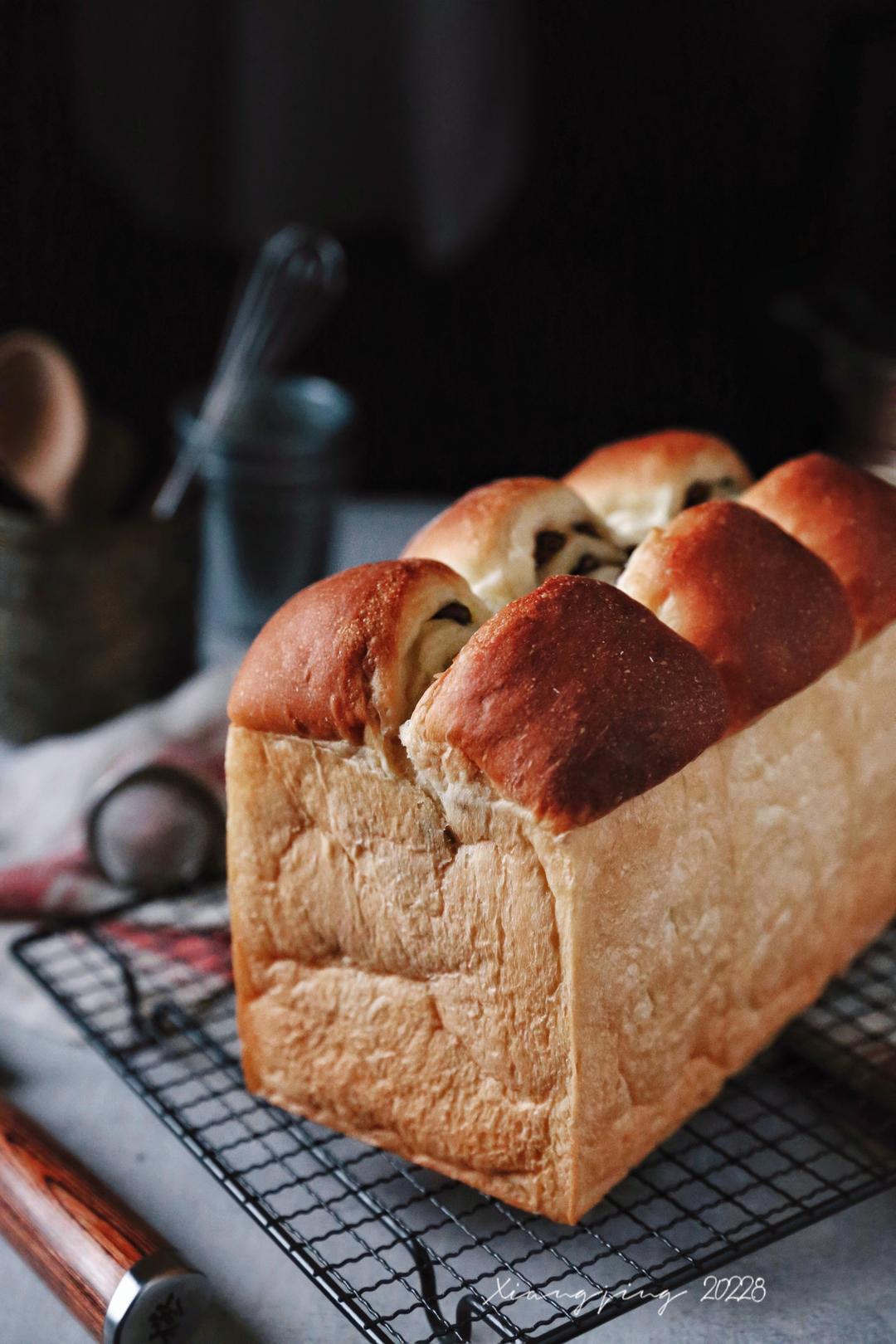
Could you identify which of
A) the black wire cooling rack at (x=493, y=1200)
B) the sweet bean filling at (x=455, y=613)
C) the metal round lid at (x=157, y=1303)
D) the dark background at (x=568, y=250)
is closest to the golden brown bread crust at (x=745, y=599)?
the sweet bean filling at (x=455, y=613)

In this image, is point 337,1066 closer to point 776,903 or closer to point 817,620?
point 776,903

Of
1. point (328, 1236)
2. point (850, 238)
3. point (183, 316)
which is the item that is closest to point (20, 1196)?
point (328, 1236)

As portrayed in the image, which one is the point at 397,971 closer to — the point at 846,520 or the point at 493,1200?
the point at 493,1200

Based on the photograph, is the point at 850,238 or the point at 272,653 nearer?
the point at 272,653

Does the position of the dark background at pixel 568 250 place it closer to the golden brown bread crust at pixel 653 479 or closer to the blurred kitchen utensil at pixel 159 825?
the golden brown bread crust at pixel 653 479

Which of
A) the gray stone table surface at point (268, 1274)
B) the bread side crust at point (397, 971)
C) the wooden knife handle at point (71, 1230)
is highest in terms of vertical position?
the bread side crust at point (397, 971)

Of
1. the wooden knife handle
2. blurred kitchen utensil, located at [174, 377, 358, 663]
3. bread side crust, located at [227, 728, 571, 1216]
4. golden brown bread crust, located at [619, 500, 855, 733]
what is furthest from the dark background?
the wooden knife handle
